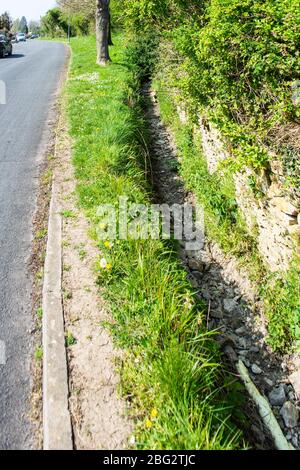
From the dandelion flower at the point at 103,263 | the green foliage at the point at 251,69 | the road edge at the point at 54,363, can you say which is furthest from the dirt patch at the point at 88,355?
the green foliage at the point at 251,69

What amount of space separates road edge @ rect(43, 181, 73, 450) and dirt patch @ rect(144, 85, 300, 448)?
143cm

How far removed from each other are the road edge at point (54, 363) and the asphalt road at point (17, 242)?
18 cm

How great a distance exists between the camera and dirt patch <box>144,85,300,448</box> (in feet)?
11.7

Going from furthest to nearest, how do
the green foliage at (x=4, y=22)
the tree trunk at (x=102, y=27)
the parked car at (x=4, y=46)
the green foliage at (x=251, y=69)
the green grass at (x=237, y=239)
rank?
the green foliage at (x=4, y=22) → the parked car at (x=4, y=46) → the tree trunk at (x=102, y=27) → the green foliage at (x=251, y=69) → the green grass at (x=237, y=239)

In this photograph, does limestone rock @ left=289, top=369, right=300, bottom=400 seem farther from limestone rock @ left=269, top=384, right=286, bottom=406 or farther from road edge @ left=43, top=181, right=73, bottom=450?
road edge @ left=43, top=181, right=73, bottom=450

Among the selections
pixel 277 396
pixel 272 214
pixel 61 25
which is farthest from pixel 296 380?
pixel 61 25

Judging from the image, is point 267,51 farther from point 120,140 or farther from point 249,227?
point 120,140

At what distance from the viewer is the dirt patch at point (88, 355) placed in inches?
101

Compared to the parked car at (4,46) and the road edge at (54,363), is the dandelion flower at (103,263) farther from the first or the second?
the parked car at (4,46)

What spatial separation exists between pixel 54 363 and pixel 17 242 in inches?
85.1

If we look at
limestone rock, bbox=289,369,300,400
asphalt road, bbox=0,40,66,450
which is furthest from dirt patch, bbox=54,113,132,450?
limestone rock, bbox=289,369,300,400

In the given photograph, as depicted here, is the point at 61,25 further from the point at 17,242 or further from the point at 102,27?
the point at 17,242

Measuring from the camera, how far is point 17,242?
15.4 ft

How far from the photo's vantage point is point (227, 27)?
4.63m
